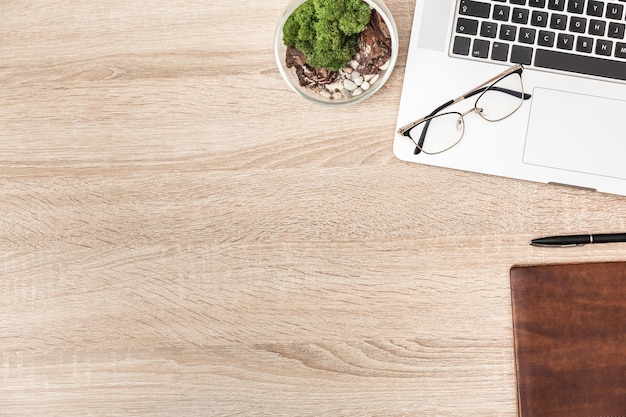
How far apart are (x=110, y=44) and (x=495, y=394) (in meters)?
0.67

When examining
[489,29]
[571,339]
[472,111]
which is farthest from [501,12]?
[571,339]

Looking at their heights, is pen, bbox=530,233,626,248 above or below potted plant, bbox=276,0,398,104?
below

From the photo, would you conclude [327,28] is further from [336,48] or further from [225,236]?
[225,236]

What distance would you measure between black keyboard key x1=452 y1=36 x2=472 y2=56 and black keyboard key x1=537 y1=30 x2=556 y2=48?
0.09 metres

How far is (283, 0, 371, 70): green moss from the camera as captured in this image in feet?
2.31

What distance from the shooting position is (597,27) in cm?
76

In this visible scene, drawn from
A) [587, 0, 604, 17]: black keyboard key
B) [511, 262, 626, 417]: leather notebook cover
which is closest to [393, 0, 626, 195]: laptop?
[587, 0, 604, 17]: black keyboard key

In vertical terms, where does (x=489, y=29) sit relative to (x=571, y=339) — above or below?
above

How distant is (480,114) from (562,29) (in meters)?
0.14

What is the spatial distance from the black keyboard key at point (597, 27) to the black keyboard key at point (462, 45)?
0.49ft

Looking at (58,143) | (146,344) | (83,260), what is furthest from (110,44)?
(146,344)

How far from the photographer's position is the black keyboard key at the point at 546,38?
2.50ft

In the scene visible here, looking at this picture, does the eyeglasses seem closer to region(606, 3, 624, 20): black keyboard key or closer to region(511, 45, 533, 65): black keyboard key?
region(511, 45, 533, 65): black keyboard key

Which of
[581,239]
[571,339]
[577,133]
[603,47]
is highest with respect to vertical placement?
[603,47]
